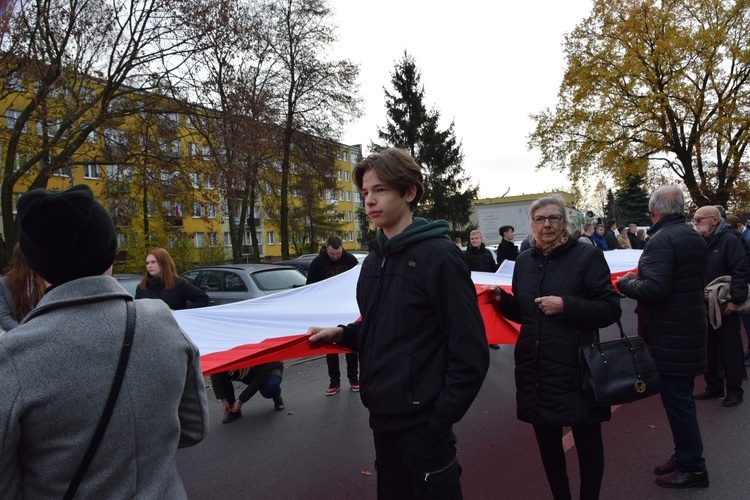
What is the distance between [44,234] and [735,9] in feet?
90.4

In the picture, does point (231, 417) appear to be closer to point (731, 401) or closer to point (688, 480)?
point (688, 480)

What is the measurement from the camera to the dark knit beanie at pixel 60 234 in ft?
4.50

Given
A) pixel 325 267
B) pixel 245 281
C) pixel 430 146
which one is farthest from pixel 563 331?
pixel 430 146

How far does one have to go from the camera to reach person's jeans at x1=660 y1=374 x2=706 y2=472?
11.5 ft

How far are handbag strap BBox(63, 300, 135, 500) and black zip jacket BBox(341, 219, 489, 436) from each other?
103cm

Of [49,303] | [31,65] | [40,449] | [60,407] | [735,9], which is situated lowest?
[40,449]

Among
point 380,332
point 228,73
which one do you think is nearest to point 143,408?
point 380,332

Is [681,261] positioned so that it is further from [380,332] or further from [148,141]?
[148,141]

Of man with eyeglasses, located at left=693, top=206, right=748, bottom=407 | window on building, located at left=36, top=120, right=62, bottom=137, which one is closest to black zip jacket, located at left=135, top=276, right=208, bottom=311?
man with eyeglasses, located at left=693, top=206, right=748, bottom=407

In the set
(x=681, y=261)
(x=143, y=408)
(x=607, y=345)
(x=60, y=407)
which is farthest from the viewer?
(x=681, y=261)

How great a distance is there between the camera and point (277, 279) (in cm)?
1031

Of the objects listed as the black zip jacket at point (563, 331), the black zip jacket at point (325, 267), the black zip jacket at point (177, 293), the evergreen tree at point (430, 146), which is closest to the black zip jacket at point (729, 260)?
the black zip jacket at point (563, 331)

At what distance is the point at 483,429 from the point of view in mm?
5070

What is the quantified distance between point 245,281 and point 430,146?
29.8 meters
